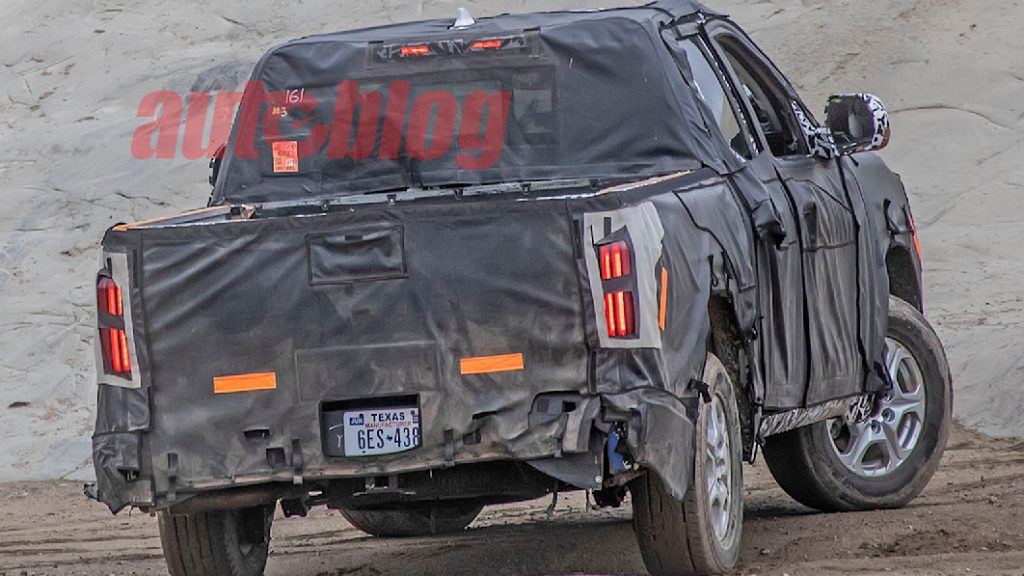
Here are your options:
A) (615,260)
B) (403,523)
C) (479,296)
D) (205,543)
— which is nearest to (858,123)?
(403,523)

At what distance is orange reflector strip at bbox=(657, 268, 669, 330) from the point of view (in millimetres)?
5805

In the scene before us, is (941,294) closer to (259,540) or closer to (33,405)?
(33,405)

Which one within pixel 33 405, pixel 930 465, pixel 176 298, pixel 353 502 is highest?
pixel 176 298

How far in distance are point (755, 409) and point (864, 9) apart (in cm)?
1259

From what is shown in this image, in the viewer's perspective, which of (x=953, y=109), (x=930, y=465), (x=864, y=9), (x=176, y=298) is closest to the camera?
(x=176, y=298)

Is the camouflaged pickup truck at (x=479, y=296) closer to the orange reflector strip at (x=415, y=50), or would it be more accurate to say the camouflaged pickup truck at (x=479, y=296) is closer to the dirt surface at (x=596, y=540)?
the orange reflector strip at (x=415, y=50)

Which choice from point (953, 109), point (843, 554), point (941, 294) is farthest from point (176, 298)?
point (953, 109)

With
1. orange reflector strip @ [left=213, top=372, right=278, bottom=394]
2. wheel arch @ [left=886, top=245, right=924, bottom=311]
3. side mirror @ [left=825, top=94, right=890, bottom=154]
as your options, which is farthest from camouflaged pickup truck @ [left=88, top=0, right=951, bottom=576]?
wheel arch @ [left=886, top=245, right=924, bottom=311]

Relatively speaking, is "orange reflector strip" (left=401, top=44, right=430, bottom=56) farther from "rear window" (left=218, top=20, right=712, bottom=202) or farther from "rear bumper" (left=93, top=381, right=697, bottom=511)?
"rear bumper" (left=93, top=381, right=697, bottom=511)

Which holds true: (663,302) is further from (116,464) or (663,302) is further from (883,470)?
(883,470)

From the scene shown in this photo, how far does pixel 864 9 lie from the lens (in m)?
18.9

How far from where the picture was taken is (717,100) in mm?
7480

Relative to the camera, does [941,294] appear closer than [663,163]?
No

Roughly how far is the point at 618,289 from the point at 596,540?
8.06ft
